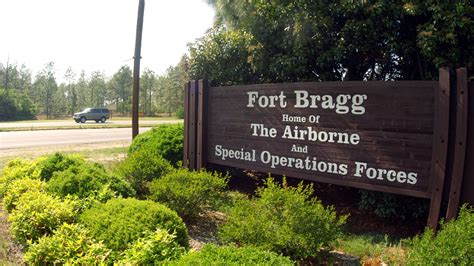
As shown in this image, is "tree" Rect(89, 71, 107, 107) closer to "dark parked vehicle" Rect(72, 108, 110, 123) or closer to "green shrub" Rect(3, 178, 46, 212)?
"dark parked vehicle" Rect(72, 108, 110, 123)

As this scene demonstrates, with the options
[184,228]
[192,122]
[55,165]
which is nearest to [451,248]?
[184,228]

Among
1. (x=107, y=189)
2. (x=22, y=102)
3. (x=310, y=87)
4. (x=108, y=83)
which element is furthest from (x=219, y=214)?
(x=108, y=83)

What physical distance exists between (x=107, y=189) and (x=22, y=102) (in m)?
49.9

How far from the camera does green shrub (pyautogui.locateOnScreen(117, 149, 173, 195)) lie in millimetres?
6715

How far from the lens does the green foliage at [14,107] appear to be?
46.4m

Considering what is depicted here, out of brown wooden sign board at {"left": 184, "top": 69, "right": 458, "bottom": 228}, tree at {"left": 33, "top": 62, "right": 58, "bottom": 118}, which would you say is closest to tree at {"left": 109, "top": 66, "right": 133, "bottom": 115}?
tree at {"left": 33, "top": 62, "right": 58, "bottom": 118}

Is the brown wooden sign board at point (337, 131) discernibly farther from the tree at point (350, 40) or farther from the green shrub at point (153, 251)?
the green shrub at point (153, 251)

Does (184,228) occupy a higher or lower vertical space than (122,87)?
lower

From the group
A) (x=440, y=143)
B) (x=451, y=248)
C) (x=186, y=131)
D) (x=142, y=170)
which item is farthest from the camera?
(x=186, y=131)

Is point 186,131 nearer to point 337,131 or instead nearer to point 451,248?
point 337,131

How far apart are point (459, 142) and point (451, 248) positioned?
176cm

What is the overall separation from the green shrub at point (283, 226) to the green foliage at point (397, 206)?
5.86ft

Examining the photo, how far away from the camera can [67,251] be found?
3.69 meters

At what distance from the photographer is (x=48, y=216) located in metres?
4.47
